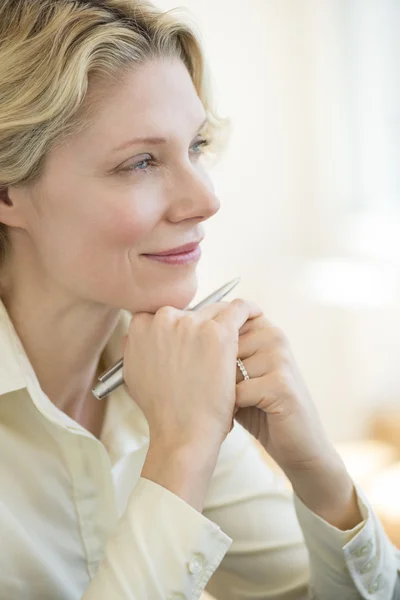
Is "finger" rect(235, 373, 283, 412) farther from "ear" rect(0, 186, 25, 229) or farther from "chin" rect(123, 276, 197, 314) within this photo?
"ear" rect(0, 186, 25, 229)

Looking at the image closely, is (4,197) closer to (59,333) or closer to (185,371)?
(59,333)

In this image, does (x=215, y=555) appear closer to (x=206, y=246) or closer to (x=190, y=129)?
(x=190, y=129)

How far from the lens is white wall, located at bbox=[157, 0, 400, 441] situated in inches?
113

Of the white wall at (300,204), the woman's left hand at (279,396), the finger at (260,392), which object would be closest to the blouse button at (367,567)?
the woman's left hand at (279,396)

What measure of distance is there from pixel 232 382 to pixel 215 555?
238mm

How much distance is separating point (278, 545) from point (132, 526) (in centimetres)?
46

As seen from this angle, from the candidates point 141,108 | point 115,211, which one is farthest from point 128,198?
point 141,108

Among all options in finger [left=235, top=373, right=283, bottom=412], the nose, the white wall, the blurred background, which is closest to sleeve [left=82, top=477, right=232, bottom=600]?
finger [left=235, top=373, right=283, bottom=412]

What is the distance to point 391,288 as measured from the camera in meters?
3.35

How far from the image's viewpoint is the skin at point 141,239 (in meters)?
1.14

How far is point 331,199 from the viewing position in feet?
11.2

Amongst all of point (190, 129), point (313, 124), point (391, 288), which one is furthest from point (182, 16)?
point (391, 288)

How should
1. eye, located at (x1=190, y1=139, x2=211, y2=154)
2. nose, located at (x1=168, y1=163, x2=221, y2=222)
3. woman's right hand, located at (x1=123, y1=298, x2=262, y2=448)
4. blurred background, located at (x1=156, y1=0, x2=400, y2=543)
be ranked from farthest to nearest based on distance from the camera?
blurred background, located at (x1=156, y1=0, x2=400, y2=543) → eye, located at (x1=190, y1=139, x2=211, y2=154) → nose, located at (x1=168, y1=163, x2=221, y2=222) → woman's right hand, located at (x1=123, y1=298, x2=262, y2=448)

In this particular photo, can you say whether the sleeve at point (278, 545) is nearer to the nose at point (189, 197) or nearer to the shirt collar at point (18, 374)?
the shirt collar at point (18, 374)
